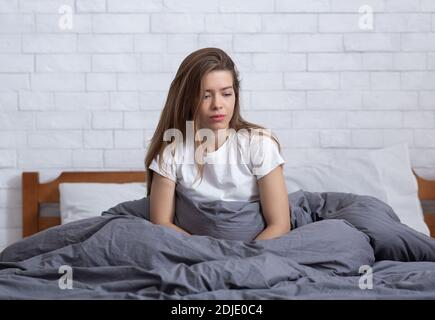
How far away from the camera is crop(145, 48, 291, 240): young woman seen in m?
2.26

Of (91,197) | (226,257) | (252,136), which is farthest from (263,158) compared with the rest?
(91,197)

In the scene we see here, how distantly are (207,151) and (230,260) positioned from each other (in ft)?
1.92

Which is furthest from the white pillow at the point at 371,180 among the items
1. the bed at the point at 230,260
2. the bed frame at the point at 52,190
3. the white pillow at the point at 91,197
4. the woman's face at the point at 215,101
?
the woman's face at the point at 215,101

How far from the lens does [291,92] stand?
3.21 m

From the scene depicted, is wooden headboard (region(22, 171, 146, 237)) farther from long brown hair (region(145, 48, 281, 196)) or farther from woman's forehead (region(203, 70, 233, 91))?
woman's forehead (region(203, 70, 233, 91))

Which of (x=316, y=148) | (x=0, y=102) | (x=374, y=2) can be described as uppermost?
(x=374, y=2)

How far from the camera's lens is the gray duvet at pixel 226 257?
5.66ft

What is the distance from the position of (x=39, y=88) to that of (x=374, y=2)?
1.41 m

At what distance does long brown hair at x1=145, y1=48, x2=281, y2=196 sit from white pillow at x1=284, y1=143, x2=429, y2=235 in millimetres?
634

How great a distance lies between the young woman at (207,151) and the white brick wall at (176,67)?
0.88 metres

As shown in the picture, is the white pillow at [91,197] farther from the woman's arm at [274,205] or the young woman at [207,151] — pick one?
the woman's arm at [274,205]
